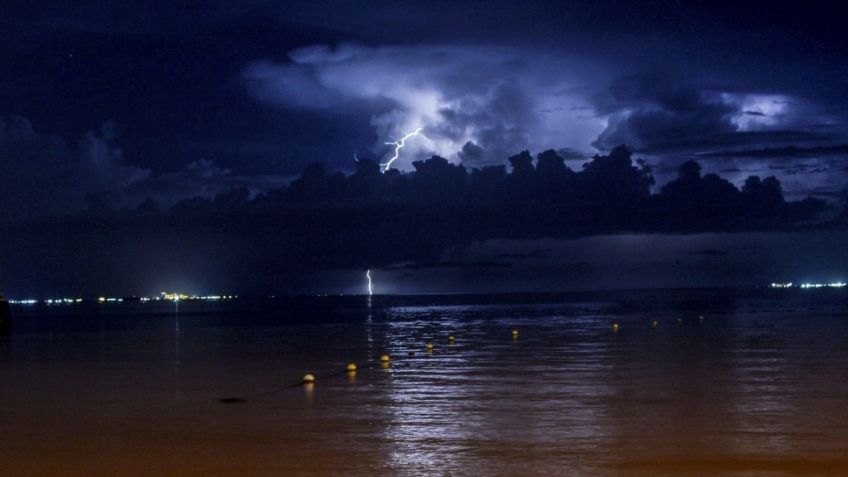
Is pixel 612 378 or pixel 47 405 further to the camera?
pixel 612 378

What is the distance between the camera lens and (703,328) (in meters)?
58.7

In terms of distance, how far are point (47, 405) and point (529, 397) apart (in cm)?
1169

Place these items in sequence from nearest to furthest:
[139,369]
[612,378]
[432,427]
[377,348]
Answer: [432,427], [612,378], [139,369], [377,348]

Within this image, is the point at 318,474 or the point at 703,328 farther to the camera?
the point at 703,328

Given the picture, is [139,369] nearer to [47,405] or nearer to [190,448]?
[47,405]

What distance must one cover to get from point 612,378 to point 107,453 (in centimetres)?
1538

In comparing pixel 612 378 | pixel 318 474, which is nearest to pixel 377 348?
pixel 612 378

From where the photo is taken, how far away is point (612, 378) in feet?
93.2

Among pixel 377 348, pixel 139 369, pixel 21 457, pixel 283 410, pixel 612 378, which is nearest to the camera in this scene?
pixel 21 457

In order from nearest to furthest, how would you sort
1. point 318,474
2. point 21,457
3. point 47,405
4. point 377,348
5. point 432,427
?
point 318,474
point 21,457
point 432,427
point 47,405
point 377,348

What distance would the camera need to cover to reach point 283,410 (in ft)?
75.6

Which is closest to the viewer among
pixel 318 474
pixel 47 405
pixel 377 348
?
pixel 318 474

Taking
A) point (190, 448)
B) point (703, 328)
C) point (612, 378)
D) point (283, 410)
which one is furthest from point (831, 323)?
point (190, 448)

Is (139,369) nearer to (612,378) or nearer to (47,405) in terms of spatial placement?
(47,405)
